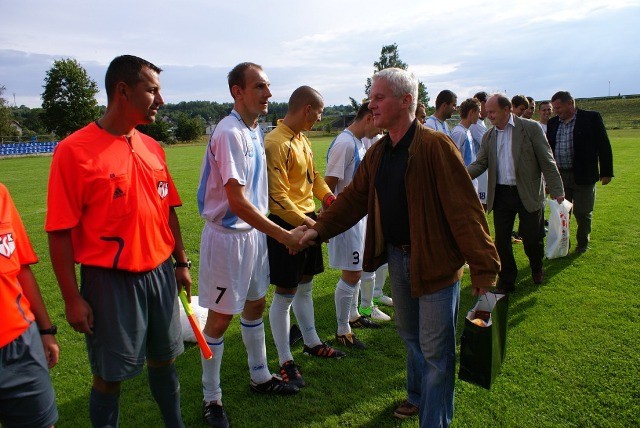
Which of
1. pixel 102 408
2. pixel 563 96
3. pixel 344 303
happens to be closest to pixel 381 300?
pixel 344 303

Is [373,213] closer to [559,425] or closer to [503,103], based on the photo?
[559,425]

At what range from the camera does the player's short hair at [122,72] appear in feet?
8.52

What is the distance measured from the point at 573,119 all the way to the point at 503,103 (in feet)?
7.74

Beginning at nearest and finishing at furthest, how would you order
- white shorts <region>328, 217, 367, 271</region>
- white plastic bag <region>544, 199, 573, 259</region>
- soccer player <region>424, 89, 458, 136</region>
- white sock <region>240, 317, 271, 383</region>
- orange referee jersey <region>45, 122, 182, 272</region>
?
orange referee jersey <region>45, 122, 182, 272</region>, white sock <region>240, 317, 271, 383</region>, white shorts <region>328, 217, 367, 271</region>, white plastic bag <region>544, 199, 573, 259</region>, soccer player <region>424, 89, 458, 136</region>

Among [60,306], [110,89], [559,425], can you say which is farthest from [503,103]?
[60,306]

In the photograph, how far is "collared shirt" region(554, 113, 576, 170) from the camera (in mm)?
7456

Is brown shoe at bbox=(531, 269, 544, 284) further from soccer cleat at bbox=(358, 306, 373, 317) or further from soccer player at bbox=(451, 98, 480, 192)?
soccer cleat at bbox=(358, 306, 373, 317)

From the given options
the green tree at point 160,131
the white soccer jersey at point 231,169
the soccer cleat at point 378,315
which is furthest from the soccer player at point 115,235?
the green tree at point 160,131

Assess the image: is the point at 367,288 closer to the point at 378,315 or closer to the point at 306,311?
the point at 378,315

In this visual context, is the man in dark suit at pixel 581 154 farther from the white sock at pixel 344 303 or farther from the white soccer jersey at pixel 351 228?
the white sock at pixel 344 303

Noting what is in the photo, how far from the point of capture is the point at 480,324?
2.76 meters

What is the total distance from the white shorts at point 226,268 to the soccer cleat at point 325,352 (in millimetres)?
1331

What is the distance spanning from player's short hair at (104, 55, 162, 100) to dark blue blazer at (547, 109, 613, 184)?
22.8 ft

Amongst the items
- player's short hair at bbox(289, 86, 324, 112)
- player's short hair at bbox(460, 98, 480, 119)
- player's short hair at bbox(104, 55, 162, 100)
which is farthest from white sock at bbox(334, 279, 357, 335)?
player's short hair at bbox(460, 98, 480, 119)
